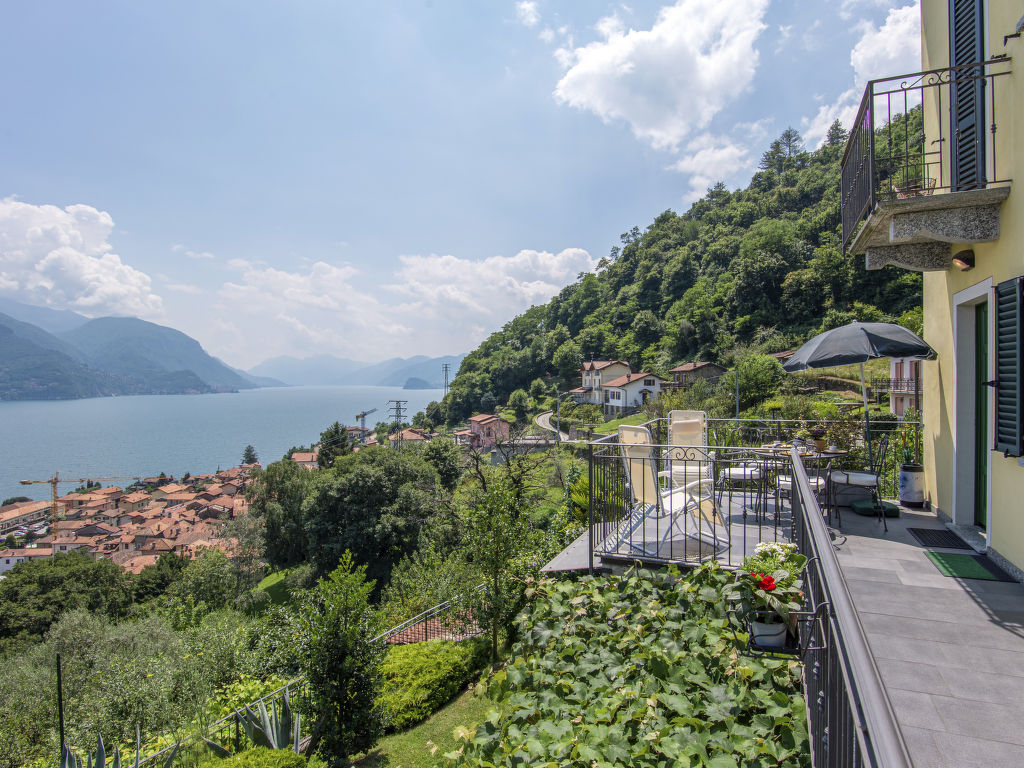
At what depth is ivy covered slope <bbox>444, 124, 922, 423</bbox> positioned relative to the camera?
4356 centimetres

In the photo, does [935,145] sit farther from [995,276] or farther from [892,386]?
[892,386]

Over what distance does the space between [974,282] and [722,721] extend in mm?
4897

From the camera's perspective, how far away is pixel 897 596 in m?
3.68

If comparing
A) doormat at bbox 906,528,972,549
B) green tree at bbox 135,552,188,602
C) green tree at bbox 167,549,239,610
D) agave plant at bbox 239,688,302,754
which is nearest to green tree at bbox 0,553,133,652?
green tree at bbox 135,552,188,602

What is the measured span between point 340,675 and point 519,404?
63.3 metres

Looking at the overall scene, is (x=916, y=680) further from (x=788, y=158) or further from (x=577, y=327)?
(x=788, y=158)

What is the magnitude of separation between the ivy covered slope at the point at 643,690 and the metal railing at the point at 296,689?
4539mm

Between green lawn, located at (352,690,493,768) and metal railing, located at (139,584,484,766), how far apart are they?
1.42 m

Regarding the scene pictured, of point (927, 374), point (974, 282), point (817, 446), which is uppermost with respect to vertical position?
point (974, 282)

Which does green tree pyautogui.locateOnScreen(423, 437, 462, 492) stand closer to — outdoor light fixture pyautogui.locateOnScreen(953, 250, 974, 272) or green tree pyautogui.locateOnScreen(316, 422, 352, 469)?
green tree pyautogui.locateOnScreen(316, 422, 352, 469)

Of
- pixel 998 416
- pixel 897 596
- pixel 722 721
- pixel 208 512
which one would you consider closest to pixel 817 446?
pixel 998 416

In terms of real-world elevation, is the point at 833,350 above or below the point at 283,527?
above

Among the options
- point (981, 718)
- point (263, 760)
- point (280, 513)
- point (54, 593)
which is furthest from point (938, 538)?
point (54, 593)

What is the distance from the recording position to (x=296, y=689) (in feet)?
26.8
